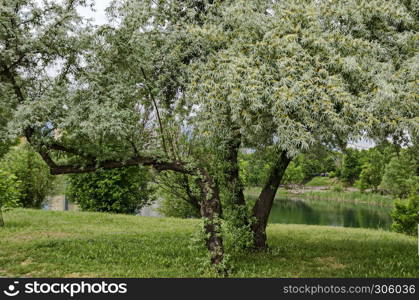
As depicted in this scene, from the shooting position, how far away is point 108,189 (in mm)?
22703

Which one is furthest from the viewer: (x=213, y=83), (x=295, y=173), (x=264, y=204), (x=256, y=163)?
A: (x=295, y=173)

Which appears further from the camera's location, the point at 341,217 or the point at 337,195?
the point at 337,195

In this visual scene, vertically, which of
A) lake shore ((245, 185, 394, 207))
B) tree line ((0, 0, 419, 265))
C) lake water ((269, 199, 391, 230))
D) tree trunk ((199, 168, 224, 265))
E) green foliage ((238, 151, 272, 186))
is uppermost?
tree line ((0, 0, 419, 265))

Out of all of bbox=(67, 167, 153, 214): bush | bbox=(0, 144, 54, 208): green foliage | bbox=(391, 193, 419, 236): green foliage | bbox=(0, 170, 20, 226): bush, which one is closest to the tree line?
bbox=(0, 170, 20, 226): bush

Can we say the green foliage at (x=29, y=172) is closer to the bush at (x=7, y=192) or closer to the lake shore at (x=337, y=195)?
the bush at (x=7, y=192)

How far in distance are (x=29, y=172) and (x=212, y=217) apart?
1901cm

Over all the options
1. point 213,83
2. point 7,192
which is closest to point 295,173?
point 7,192

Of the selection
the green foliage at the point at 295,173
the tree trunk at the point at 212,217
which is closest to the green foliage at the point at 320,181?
the green foliage at the point at 295,173

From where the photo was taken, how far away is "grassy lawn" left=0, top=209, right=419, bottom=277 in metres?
8.32

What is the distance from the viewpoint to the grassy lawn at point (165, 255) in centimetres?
832

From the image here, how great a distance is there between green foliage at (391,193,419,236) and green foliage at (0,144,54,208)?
63.5 feet

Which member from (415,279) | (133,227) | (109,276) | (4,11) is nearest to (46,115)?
A: (4,11)

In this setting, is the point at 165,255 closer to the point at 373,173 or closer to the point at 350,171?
the point at 373,173

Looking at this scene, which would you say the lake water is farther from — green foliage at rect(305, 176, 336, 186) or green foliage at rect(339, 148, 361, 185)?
green foliage at rect(305, 176, 336, 186)
